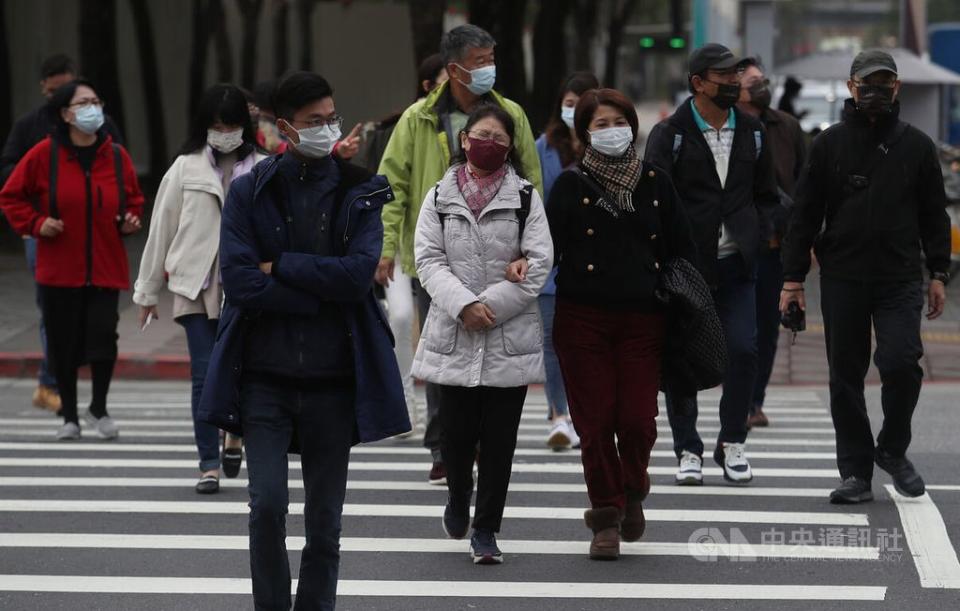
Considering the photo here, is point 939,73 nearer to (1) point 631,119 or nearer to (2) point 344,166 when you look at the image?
(1) point 631,119

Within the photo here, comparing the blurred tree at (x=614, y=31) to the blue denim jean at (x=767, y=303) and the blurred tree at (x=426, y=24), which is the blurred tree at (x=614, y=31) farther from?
the blue denim jean at (x=767, y=303)

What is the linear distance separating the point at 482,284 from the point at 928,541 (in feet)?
6.80

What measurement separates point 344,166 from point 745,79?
4.62 meters

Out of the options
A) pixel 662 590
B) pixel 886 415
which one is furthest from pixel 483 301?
pixel 886 415

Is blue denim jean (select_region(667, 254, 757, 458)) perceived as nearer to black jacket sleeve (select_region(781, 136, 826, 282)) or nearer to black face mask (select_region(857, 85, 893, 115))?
black jacket sleeve (select_region(781, 136, 826, 282))

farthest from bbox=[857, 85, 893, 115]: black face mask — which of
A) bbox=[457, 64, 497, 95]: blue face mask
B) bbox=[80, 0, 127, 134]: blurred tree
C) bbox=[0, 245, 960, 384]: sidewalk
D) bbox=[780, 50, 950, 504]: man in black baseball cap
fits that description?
bbox=[80, 0, 127, 134]: blurred tree

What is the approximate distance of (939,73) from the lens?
2327 centimetres

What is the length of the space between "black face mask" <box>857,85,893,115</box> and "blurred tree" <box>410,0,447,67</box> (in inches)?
513

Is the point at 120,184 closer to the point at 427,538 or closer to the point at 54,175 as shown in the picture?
→ the point at 54,175

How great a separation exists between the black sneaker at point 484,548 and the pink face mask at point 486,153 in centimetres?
139

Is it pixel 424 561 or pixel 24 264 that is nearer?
pixel 424 561

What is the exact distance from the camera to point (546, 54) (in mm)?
32500

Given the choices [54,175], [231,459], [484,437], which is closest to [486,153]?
[484,437]

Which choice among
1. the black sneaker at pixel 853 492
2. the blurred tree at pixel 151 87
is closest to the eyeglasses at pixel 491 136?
the black sneaker at pixel 853 492
